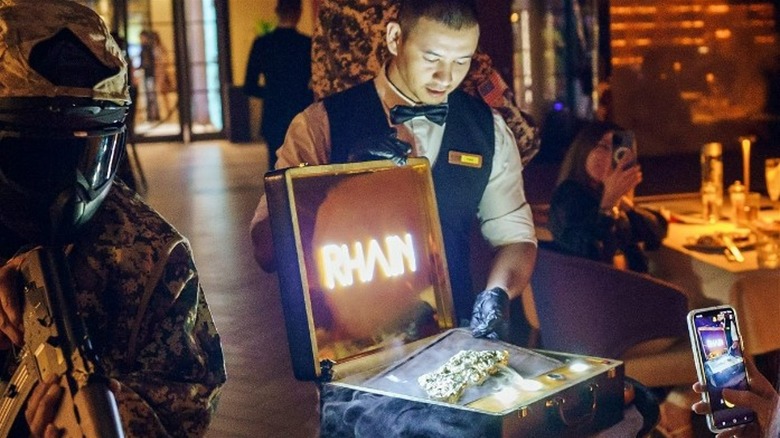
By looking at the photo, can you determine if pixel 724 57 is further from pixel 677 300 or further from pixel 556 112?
pixel 677 300

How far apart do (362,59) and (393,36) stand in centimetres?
35

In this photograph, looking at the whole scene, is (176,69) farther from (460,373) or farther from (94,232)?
(94,232)

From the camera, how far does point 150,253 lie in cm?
164

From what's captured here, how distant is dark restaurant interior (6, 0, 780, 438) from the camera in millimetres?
3947

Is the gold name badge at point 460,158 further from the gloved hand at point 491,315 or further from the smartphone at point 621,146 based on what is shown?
the smartphone at point 621,146

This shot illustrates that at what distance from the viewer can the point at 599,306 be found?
399cm

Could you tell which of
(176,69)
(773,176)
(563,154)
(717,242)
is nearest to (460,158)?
(717,242)

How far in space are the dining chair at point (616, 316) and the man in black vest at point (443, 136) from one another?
4.44ft

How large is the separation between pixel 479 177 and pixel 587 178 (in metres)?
1.53

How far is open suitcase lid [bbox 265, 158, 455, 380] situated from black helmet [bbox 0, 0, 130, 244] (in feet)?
2.00

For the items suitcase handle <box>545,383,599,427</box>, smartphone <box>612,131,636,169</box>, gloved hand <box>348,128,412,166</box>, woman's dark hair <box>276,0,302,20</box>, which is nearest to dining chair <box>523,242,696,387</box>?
smartphone <box>612,131,636,169</box>

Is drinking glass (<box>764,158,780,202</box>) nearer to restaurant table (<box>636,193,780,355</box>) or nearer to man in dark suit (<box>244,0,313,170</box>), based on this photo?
restaurant table (<box>636,193,780,355</box>)

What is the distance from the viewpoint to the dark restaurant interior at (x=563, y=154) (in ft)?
13.0

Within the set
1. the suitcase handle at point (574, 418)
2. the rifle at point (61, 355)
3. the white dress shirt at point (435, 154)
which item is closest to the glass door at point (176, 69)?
the white dress shirt at point (435, 154)
